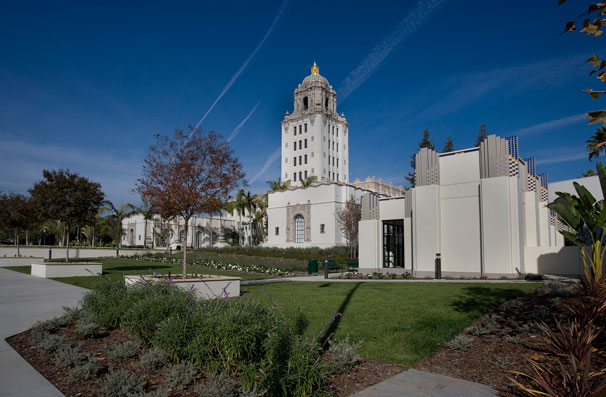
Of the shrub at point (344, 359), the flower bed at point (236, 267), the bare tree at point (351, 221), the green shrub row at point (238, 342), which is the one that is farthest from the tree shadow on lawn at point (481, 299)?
the bare tree at point (351, 221)

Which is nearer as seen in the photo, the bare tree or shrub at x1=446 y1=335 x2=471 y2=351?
shrub at x1=446 y1=335 x2=471 y2=351

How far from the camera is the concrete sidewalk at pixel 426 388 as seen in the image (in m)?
4.55

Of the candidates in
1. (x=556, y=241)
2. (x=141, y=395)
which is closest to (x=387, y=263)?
(x=556, y=241)

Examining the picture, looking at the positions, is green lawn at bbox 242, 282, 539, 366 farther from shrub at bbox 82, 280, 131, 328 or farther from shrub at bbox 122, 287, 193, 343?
shrub at bbox 82, 280, 131, 328

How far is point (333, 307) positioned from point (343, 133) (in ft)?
210

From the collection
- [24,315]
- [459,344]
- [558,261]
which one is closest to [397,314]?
[459,344]

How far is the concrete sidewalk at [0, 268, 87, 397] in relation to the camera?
4.66 m

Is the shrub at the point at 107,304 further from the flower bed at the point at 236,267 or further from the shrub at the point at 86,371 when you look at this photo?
the flower bed at the point at 236,267

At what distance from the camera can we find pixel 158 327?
19.2ft

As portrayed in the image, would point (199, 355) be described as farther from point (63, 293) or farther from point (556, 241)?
point (556, 241)

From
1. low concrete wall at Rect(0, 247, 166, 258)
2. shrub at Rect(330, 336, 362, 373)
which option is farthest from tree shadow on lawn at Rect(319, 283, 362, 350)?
low concrete wall at Rect(0, 247, 166, 258)

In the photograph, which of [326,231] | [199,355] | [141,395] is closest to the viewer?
[141,395]

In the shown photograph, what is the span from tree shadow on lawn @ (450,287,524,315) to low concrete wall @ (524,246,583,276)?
717 centimetres

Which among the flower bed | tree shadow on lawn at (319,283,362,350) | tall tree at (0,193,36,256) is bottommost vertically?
the flower bed
